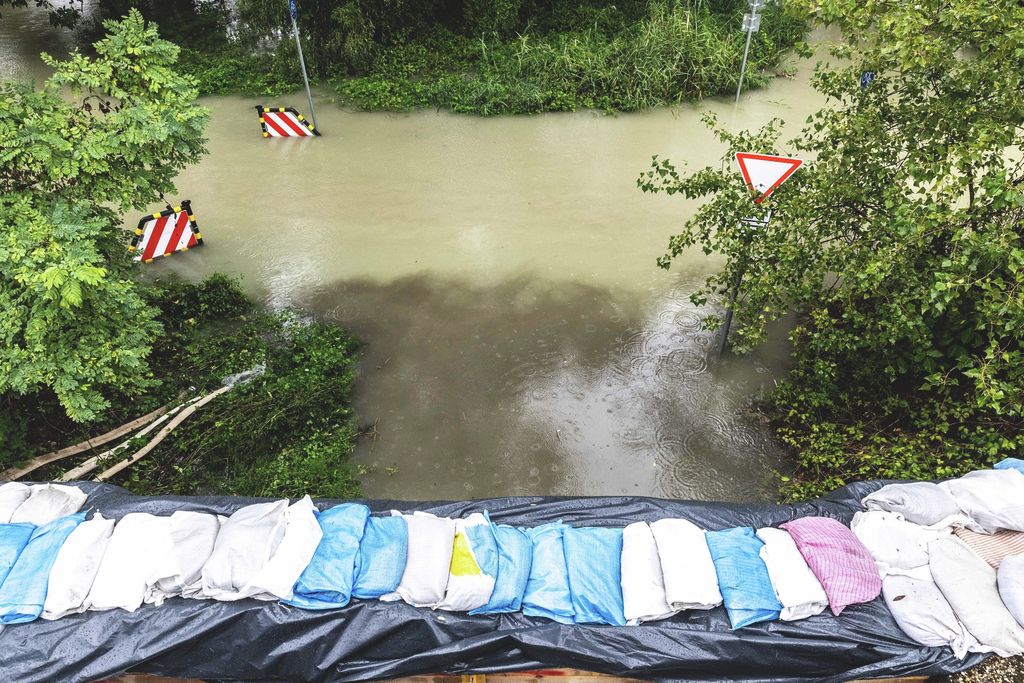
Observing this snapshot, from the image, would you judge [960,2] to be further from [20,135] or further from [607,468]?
[20,135]

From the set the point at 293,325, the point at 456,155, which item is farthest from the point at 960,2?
the point at 456,155

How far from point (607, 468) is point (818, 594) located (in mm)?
2329

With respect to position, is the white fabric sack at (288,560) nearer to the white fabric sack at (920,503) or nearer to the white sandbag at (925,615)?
the white sandbag at (925,615)

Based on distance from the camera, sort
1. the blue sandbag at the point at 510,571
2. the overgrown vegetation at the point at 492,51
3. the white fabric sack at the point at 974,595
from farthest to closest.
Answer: the overgrown vegetation at the point at 492,51 < the blue sandbag at the point at 510,571 < the white fabric sack at the point at 974,595

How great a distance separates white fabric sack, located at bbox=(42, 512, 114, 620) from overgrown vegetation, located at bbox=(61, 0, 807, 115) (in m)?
8.53

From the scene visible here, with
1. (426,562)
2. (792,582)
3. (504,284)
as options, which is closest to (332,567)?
(426,562)

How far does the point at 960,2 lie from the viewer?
14.5ft

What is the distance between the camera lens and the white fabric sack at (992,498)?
3.98 m

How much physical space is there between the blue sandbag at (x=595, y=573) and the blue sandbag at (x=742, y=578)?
21.0 inches

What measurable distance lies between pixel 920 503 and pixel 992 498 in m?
0.39

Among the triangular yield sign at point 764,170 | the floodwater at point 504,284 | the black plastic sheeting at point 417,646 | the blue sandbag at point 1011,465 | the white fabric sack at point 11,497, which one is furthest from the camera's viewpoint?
the floodwater at point 504,284

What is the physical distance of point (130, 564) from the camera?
3828mm

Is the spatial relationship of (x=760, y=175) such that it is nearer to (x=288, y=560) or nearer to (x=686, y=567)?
(x=686, y=567)

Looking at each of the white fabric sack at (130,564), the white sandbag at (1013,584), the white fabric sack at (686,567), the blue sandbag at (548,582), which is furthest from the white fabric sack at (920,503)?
the white fabric sack at (130,564)
